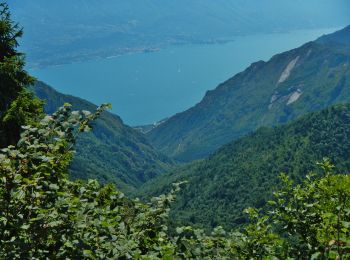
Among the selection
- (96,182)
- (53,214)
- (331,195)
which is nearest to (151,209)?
(96,182)

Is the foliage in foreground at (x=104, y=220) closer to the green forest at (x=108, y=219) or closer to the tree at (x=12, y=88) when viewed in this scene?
the green forest at (x=108, y=219)

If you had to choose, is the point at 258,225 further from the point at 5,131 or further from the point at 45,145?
the point at 5,131

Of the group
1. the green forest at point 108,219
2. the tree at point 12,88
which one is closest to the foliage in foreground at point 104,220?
the green forest at point 108,219

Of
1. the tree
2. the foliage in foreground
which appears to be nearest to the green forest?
the foliage in foreground

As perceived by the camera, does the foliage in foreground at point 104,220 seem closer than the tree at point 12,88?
Yes

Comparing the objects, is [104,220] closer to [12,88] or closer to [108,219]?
[108,219]

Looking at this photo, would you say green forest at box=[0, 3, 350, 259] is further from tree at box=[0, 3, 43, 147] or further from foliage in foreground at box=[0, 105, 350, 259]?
tree at box=[0, 3, 43, 147]
